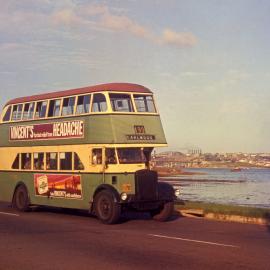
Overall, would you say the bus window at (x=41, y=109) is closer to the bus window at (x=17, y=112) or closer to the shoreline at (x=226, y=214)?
the bus window at (x=17, y=112)

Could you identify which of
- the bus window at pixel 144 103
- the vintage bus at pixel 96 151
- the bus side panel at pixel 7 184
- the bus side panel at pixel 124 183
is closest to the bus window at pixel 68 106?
the vintage bus at pixel 96 151

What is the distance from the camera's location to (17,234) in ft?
46.5

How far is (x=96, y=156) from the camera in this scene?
18141 millimetres

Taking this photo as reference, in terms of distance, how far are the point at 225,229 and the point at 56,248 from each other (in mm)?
5703

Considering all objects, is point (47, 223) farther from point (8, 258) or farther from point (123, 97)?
point (8, 258)

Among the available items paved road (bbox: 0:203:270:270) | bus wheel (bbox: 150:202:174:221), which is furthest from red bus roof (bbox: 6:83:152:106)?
paved road (bbox: 0:203:270:270)

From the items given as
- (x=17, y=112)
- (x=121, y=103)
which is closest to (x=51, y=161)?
(x=17, y=112)

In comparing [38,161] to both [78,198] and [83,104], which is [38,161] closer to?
[78,198]

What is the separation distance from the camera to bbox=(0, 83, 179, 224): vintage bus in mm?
17406

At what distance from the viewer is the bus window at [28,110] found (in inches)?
837

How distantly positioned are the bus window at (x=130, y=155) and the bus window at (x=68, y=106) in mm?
2534

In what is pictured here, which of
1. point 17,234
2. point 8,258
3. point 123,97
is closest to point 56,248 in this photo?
point 8,258

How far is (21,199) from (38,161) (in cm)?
180

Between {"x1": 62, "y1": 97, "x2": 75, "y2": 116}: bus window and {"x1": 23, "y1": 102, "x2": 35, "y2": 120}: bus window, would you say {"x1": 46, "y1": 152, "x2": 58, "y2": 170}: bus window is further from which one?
{"x1": 23, "y1": 102, "x2": 35, "y2": 120}: bus window
